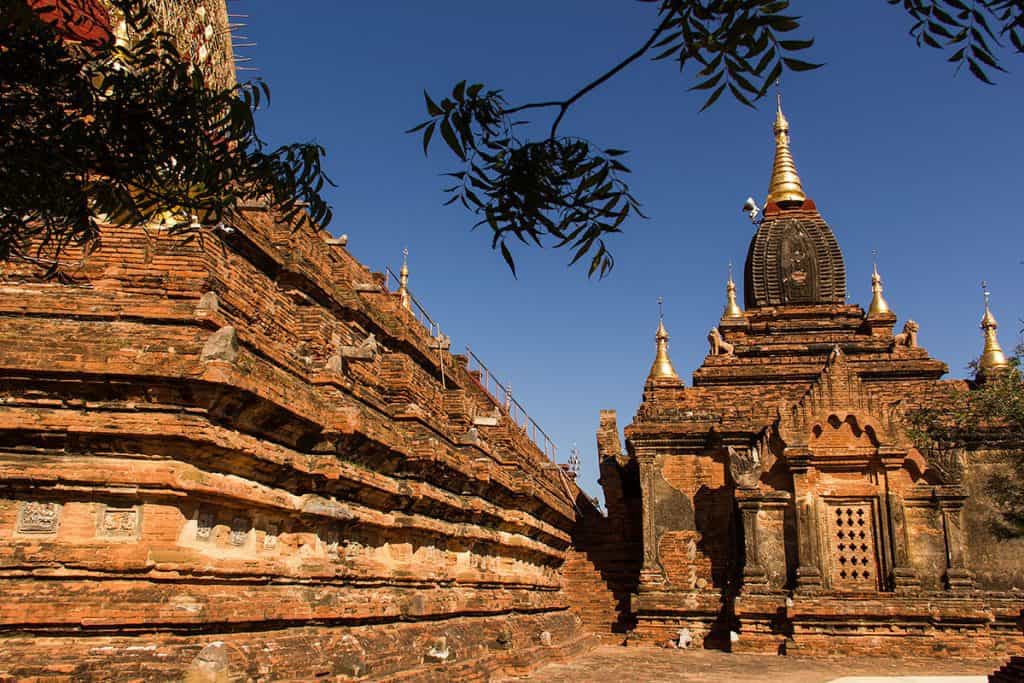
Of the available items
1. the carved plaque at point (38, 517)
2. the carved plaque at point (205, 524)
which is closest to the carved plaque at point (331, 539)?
the carved plaque at point (205, 524)

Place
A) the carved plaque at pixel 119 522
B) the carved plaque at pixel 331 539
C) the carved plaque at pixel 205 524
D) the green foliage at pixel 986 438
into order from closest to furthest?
the carved plaque at pixel 119 522, the carved plaque at pixel 205 524, the carved plaque at pixel 331 539, the green foliage at pixel 986 438

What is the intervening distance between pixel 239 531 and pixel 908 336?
23.0 m

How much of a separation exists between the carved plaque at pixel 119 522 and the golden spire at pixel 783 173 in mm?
27964

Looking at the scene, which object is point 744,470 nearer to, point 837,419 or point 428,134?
point 837,419

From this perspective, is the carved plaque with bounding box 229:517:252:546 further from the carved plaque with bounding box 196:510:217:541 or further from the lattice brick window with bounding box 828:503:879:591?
the lattice brick window with bounding box 828:503:879:591

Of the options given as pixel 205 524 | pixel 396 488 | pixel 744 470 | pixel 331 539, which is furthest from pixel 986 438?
pixel 205 524

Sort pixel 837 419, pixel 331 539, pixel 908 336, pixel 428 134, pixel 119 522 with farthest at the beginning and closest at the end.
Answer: pixel 908 336 < pixel 837 419 < pixel 331 539 < pixel 119 522 < pixel 428 134

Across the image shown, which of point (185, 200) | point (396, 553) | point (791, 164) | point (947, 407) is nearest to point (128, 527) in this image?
point (185, 200)

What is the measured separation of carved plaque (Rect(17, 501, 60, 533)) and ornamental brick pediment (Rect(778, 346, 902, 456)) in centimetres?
1635

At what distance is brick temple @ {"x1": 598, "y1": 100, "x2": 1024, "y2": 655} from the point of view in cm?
1884

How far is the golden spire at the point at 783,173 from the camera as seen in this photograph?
3228 centimetres

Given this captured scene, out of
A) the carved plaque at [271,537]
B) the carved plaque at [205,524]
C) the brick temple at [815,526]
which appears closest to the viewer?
the carved plaque at [205,524]

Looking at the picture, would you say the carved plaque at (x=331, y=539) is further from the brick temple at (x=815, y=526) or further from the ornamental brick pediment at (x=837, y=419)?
the ornamental brick pediment at (x=837, y=419)

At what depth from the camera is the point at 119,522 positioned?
749cm
